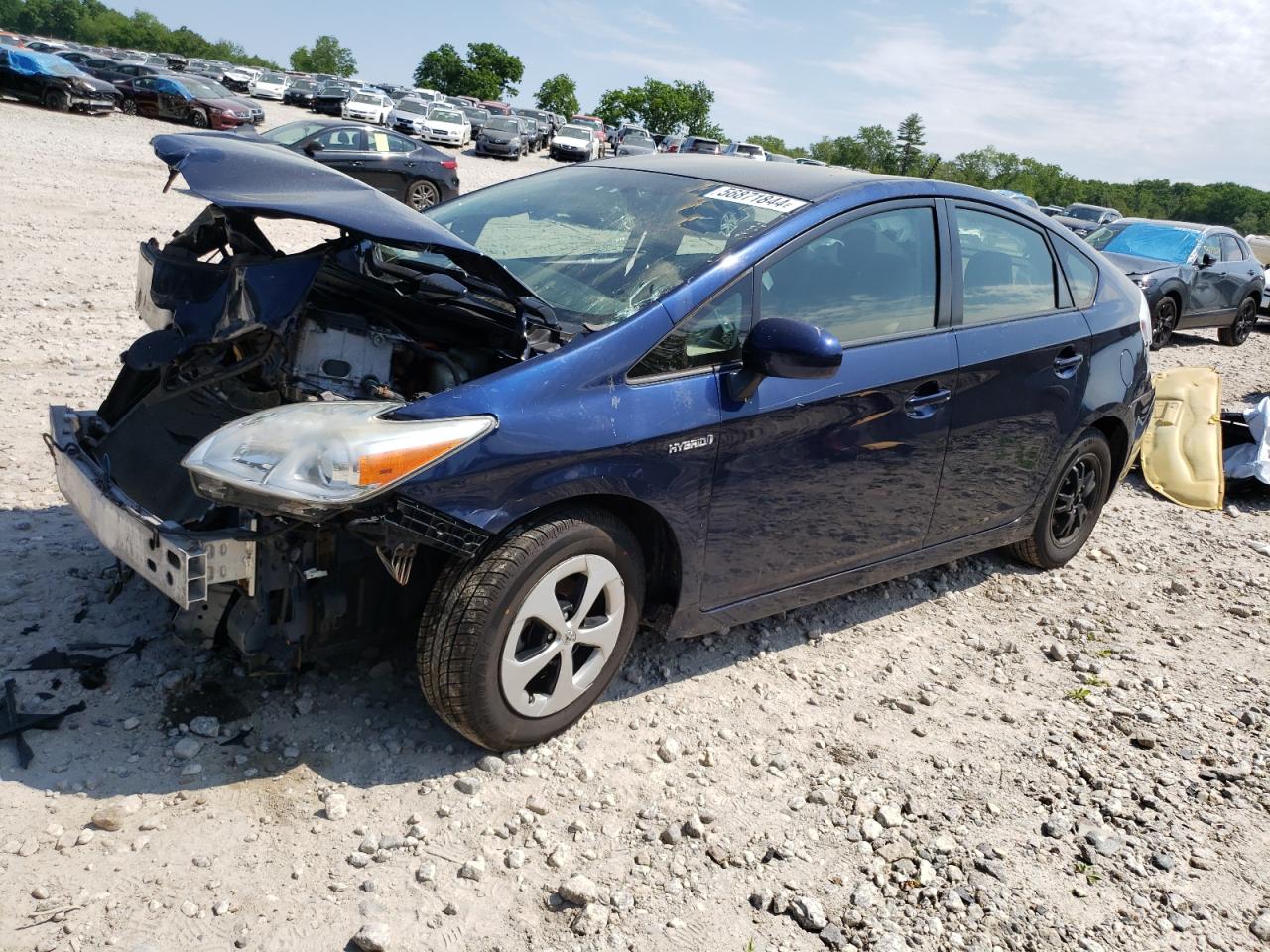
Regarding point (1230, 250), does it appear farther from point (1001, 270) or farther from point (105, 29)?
point (105, 29)

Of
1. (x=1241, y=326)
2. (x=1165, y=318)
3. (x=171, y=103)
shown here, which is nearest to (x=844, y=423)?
(x=1165, y=318)

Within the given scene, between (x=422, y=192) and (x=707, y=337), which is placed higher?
(x=707, y=337)

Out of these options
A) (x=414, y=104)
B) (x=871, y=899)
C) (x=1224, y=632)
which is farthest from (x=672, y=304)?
(x=414, y=104)

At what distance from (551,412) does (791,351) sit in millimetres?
746

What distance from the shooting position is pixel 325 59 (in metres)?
130

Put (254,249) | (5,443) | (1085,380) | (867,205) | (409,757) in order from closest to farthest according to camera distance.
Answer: (409,757), (254,249), (867,205), (1085,380), (5,443)

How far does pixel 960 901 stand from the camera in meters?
2.74

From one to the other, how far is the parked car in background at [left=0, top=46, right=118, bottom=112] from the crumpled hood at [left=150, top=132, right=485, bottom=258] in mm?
29216

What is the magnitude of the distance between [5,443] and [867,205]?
4103 millimetres

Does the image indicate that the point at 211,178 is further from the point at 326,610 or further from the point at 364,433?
the point at 326,610

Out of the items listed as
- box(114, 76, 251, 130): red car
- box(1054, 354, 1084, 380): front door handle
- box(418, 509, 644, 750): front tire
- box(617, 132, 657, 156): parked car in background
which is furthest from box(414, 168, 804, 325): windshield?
box(617, 132, 657, 156): parked car in background

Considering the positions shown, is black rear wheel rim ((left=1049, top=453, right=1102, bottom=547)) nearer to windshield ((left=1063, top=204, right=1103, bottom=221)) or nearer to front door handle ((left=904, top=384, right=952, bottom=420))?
front door handle ((left=904, top=384, right=952, bottom=420))

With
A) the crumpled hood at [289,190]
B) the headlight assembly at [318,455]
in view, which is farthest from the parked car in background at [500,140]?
the headlight assembly at [318,455]

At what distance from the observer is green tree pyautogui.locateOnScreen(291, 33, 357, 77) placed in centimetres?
12950
